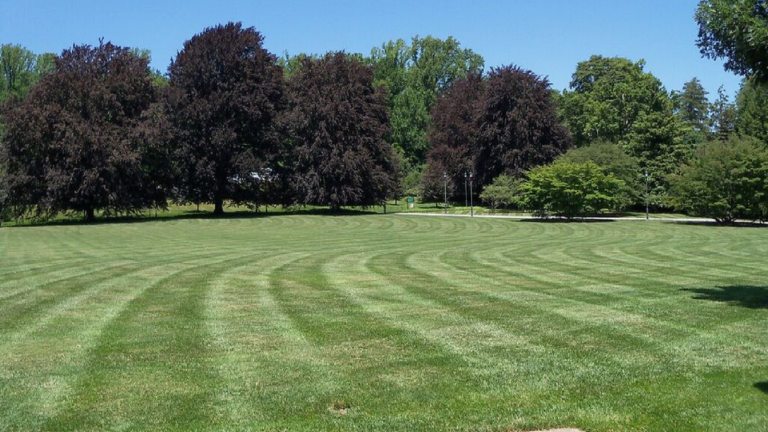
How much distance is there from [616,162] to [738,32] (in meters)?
48.0

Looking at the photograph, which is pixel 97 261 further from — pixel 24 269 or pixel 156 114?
pixel 156 114

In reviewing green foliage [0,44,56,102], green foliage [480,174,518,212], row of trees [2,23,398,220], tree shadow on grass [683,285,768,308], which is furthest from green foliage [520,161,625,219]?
green foliage [0,44,56,102]

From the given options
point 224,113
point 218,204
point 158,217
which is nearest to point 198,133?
point 224,113

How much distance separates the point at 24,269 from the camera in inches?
745

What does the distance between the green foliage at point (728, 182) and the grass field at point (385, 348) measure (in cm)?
2883

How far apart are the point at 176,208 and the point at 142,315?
222ft

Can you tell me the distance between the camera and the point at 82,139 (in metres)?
50.0

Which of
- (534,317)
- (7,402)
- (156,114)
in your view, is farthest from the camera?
(156,114)

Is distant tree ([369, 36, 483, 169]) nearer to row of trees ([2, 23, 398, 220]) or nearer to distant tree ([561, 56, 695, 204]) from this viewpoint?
distant tree ([561, 56, 695, 204])

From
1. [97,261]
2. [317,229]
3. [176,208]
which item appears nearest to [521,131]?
[317,229]

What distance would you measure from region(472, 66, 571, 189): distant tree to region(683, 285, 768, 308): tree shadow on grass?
4939 cm

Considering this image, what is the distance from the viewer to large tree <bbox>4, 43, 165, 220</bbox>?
164 feet

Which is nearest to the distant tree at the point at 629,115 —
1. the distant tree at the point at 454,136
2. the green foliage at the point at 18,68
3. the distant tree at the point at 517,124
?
the distant tree at the point at 517,124

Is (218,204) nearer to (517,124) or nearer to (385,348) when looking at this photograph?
(517,124)
